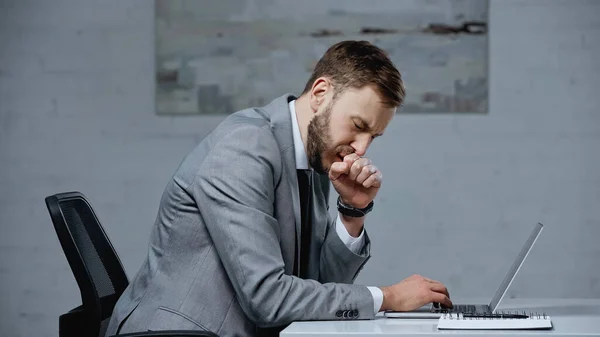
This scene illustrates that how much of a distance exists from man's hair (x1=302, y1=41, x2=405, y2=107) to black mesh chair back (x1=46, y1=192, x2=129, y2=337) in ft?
2.38

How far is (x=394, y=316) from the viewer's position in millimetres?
1720

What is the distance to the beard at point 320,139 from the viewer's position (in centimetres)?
185

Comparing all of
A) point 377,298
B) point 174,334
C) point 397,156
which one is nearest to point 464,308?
point 377,298

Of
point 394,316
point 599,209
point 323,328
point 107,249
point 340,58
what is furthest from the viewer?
point 599,209

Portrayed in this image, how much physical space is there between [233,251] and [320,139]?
1.20 ft

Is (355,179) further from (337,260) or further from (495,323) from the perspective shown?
(495,323)

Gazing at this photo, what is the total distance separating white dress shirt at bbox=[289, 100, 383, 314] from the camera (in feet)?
5.49

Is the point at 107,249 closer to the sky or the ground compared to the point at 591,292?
closer to the sky

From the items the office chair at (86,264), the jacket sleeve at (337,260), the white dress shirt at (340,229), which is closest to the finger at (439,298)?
the white dress shirt at (340,229)

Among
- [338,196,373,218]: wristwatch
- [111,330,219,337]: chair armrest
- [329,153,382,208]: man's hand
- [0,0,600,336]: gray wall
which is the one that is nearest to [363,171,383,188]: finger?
[329,153,382,208]: man's hand

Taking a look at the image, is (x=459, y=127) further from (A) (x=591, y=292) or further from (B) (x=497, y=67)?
(A) (x=591, y=292)

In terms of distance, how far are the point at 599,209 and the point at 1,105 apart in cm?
295

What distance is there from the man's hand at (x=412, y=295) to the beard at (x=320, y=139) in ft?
1.06

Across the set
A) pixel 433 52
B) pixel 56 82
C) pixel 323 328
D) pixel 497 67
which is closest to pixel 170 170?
pixel 56 82
